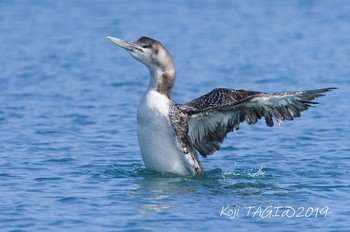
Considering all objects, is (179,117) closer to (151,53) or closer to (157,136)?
(157,136)

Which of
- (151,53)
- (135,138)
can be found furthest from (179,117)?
(135,138)

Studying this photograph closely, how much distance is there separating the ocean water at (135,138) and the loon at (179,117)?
0.26 metres

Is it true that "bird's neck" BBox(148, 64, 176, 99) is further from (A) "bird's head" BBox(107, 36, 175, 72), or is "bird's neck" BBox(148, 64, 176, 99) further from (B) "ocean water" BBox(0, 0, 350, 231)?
(B) "ocean water" BBox(0, 0, 350, 231)

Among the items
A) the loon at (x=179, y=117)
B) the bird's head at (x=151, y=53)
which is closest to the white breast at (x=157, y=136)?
the loon at (x=179, y=117)

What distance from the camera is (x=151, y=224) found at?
27.8ft

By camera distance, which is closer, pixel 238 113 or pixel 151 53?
pixel 238 113

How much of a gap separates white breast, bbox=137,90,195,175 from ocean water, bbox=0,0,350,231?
185 mm

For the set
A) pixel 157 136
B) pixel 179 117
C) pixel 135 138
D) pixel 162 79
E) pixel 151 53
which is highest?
pixel 151 53

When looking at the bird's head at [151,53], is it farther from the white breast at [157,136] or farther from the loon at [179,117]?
the white breast at [157,136]

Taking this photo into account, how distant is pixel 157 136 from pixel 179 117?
30cm

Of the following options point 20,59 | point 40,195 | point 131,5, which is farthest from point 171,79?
point 131,5

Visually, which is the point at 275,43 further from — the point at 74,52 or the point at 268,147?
the point at 268,147

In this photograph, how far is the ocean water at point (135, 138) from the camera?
29.1 ft

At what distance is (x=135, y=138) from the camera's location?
12.9 metres
